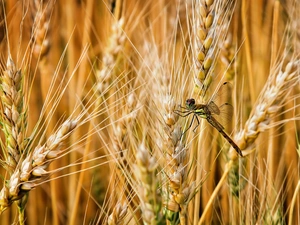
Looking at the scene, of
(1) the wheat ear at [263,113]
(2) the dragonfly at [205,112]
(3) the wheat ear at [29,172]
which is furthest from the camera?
(1) the wheat ear at [263,113]

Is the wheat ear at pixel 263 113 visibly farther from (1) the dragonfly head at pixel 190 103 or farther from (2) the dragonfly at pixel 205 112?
Result: (1) the dragonfly head at pixel 190 103

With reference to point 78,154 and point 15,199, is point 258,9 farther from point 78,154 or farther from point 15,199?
point 15,199

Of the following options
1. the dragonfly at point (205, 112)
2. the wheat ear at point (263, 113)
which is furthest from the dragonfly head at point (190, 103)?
the wheat ear at point (263, 113)

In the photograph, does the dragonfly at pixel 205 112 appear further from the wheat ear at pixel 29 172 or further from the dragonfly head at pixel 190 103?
the wheat ear at pixel 29 172

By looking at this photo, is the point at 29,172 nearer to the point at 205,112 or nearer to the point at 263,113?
the point at 205,112

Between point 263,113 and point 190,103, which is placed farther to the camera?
point 263,113

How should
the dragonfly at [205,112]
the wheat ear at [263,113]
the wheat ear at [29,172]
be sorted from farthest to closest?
the wheat ear at [263,113], the dragonfly at [205,112], the wheat ear at [29,172]

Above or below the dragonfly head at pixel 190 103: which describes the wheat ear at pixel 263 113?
below

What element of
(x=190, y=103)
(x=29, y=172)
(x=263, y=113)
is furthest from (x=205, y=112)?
(x=29, y=172)

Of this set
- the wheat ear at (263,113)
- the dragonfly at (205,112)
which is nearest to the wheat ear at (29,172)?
the dragonfly at (205,112)

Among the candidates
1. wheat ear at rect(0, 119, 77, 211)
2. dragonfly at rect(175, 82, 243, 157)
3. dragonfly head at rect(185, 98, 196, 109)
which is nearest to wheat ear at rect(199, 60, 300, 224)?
dragonfly at rect(175, 82, 243, 157)

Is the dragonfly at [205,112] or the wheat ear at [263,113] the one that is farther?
the wheat ear at [263,113]

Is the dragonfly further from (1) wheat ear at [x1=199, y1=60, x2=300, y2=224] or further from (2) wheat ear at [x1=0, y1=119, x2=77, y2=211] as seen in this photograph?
(2) wheat ear at [x1=0, y1=119, x2=77, y2=211]

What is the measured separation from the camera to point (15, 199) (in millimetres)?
1089
